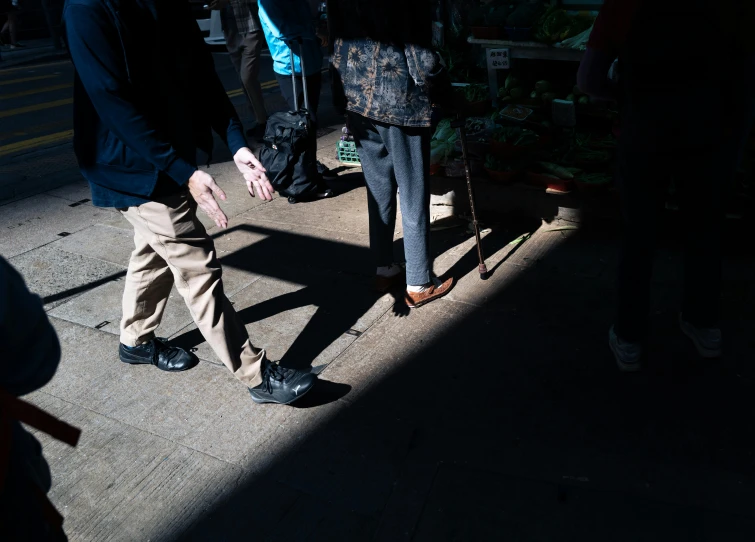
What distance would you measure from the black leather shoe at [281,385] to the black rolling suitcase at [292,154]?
2.80 metres

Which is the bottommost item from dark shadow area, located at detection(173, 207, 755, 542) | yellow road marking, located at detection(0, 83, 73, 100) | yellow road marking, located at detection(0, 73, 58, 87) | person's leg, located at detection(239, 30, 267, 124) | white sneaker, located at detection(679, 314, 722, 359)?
dark shadow area, located at detection(173, 207, 755, 542)

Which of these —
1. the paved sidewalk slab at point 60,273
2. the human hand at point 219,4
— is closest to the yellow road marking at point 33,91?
the human hand at point 219,4

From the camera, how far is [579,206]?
498 centimetres

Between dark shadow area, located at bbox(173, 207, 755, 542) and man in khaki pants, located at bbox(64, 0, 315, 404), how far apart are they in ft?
1.68

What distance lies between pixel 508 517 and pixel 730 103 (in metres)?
1.91

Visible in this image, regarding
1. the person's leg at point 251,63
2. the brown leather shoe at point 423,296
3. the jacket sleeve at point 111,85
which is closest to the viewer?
the jacket sleeve at point 111,85

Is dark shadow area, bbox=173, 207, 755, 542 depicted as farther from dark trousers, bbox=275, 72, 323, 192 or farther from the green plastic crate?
the green plastic crate

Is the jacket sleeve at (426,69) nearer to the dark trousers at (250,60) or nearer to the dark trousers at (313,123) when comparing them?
the dark trousers at (313,123)

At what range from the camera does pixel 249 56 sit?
24.7ft

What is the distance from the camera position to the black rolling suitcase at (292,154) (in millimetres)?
5855

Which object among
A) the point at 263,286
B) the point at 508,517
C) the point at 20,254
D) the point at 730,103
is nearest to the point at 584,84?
the point at 730,103

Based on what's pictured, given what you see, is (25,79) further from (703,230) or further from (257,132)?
(703,230)

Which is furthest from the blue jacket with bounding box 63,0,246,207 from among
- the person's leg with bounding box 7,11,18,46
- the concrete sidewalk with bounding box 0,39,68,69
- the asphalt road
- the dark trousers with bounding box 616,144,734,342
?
the person's leg with bounding box 7,11,18,46

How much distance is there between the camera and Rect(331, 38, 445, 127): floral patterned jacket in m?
3.69
